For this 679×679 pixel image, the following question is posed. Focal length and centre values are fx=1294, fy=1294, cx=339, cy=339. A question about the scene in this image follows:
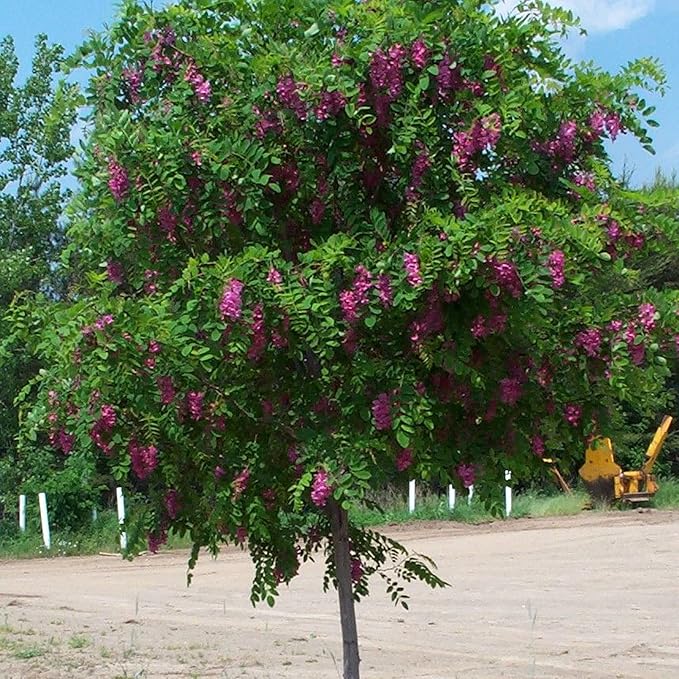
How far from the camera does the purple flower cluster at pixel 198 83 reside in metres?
5.76

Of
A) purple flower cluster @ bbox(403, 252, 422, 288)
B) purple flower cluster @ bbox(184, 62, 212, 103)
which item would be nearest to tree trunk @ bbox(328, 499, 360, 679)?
purple flower cluster @ bbox(403, 252, 422, 288)

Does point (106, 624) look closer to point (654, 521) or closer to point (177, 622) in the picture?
point (177, 622)

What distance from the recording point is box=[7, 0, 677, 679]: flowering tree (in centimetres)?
519

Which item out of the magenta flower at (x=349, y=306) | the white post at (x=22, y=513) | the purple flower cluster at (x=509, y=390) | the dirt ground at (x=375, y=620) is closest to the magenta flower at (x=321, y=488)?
the magenta flower at (x=349, y=306)

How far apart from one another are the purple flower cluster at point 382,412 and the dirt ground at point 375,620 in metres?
4.85

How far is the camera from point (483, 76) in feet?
18.2

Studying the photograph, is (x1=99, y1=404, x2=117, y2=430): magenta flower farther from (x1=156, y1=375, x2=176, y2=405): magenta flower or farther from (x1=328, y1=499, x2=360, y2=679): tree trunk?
(x1=328, y1=499, x2=360, y2=679): tree trunk

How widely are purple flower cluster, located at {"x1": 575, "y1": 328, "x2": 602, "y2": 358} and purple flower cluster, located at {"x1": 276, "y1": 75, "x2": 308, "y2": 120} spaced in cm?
153

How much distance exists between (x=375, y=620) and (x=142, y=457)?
8.17 m

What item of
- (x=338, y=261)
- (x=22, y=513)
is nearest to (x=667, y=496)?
(x=22, y=513)

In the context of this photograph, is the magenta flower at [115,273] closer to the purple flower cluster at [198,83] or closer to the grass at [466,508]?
the purple flower cluster at [198,83]

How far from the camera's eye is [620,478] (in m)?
31.2

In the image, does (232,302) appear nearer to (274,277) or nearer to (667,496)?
(274,277)

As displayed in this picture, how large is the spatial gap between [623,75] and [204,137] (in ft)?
6.33
